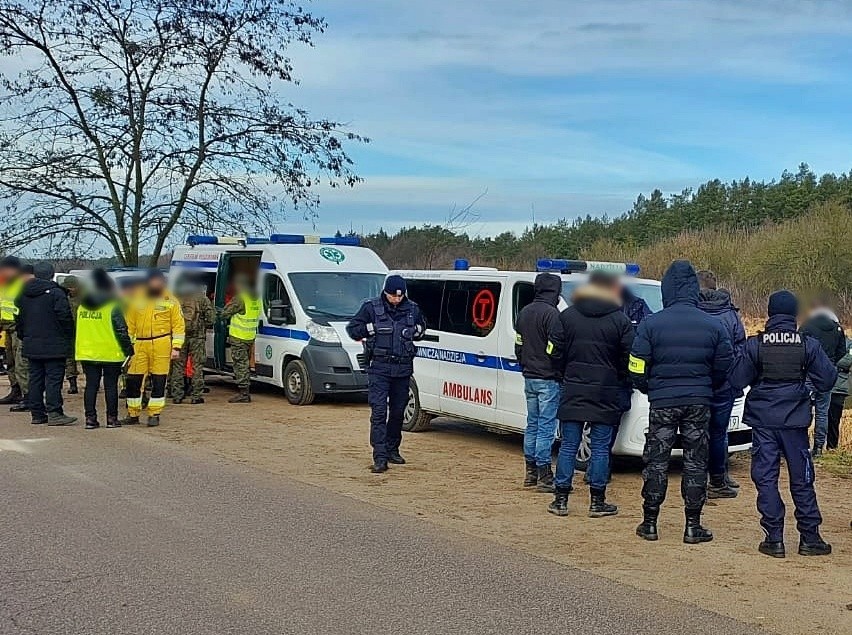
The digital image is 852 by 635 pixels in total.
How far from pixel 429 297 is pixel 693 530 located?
17.1 ft

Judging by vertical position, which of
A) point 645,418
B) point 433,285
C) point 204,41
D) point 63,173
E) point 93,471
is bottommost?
point 93,471

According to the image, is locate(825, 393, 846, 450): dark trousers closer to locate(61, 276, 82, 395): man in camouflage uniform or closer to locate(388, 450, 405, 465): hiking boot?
locate(388, 450, 405, 465): hiking boot

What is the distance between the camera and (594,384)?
7742 mm

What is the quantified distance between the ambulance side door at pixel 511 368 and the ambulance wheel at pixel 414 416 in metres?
1.71

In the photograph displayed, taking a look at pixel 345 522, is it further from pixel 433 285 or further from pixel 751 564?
pixel 433 285

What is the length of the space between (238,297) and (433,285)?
4.14 m

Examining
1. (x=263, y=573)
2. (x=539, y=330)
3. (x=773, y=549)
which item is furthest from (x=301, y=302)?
(x=773, y=549)

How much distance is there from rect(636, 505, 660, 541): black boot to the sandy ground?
7 cm

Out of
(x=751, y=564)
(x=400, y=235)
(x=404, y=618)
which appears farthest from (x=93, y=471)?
(x=400, y=235)

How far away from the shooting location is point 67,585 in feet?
19.0

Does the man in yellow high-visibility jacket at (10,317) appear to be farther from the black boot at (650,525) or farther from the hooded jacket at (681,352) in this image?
the black boot at (650,525)

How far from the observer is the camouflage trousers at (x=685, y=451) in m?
7.04

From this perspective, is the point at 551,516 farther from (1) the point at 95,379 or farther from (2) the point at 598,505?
(1) the point at 95,379

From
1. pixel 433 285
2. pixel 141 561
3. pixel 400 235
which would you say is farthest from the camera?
pixel 400 235
